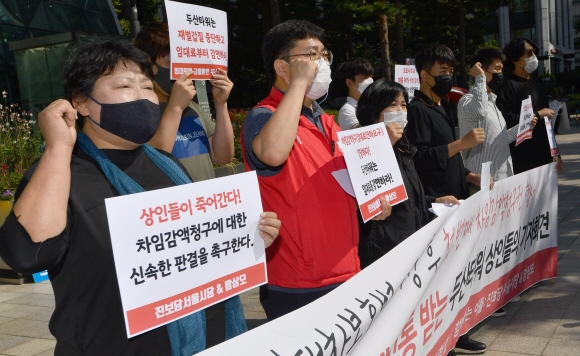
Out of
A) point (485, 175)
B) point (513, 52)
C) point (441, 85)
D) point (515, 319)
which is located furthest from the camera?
point (513, 52)

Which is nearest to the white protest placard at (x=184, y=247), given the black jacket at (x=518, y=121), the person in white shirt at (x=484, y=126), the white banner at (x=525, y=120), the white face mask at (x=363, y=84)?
the person in white shirt at (x=484, y=126)

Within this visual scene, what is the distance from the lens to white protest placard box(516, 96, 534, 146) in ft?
16.2

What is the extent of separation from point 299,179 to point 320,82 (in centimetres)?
46

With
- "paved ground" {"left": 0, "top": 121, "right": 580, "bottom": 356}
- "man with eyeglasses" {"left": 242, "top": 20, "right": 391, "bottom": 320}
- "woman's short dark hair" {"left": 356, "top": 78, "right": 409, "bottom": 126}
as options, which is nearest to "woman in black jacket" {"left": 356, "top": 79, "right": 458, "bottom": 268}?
"woman's short dark hair" {"left": 356, "top": 78, "right": 409, "bottom": 126}

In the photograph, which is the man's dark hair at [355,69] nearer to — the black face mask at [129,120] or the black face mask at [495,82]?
the black face mask at [495,82]

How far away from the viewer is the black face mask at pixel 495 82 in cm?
552

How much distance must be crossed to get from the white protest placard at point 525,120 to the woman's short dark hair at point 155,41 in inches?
115

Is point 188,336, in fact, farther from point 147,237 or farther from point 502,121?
point 502,121

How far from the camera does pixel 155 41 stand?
3324mm

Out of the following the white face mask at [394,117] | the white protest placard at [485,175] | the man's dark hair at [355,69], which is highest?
the man's dark hair at [355,69]

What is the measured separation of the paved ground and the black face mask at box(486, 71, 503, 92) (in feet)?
5.77

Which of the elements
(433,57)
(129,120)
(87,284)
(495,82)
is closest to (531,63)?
(495,82)

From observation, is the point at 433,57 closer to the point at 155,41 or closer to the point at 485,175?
the point at 485,175

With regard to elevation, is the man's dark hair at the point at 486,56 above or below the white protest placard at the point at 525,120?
above
